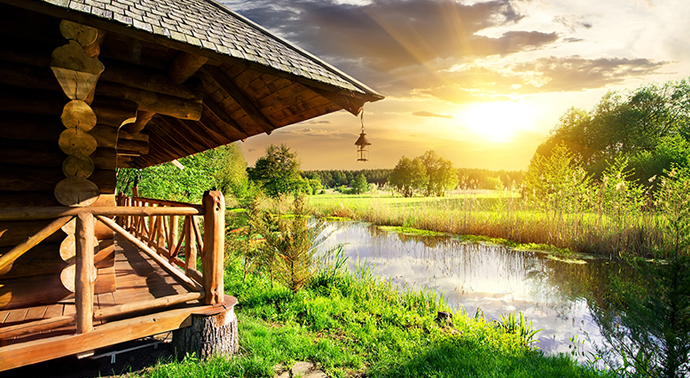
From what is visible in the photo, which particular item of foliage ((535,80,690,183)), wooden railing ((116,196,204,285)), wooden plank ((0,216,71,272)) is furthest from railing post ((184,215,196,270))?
foliage ((535,80,690,183))

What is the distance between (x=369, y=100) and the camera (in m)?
3.44

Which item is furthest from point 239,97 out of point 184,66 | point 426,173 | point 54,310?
point 426,173

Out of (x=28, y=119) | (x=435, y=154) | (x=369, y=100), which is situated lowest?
(x=28, y=119)

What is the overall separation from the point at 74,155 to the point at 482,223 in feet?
37.7

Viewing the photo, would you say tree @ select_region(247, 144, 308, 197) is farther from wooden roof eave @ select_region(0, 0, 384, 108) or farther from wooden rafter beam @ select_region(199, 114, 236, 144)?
wooden roof eave @ select_region(0, 0, 384, 108)

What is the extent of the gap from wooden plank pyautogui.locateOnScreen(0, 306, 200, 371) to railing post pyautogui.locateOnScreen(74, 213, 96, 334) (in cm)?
9

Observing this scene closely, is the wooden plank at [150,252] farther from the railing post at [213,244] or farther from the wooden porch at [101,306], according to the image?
the railing post at [213,244]

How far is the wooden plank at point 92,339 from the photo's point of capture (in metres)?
2.22

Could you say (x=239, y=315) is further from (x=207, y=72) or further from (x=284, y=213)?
(x=207, y=72)

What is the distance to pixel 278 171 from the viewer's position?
26703 millimetres

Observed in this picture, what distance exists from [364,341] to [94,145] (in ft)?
11.1

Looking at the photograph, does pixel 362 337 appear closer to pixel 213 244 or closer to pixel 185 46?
pixel 213 244

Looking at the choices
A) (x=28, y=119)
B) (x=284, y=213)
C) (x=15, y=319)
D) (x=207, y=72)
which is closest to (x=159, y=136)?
(x=284, y=213)

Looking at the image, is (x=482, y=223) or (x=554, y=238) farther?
(x=482, y=223)
